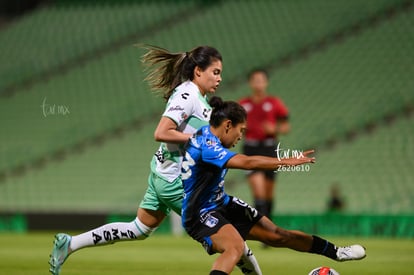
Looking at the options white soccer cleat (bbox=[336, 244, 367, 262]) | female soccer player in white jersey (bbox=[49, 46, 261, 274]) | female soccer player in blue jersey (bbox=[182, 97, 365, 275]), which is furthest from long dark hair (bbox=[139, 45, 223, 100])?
white soccer cleat (bbox=[336, 244, 367, 262])

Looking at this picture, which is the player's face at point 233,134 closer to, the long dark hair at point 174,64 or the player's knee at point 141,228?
the long dark hair at point 174,64

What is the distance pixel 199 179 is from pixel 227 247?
1.88 ft

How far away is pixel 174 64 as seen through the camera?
24.8ft

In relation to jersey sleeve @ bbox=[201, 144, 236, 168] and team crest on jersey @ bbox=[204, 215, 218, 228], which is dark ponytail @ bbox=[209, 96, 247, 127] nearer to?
jersey sleeve @ bbox=[201, 144, 236, 168]

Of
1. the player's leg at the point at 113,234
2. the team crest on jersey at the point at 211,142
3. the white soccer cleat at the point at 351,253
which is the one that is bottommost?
the white soccer cleat at the point at 351,253

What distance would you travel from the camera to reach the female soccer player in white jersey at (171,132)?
7012mm

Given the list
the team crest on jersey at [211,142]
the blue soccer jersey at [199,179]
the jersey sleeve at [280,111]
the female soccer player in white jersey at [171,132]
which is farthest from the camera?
the jersey sleeve at [280,111]

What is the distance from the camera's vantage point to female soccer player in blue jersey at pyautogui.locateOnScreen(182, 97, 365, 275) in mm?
6219

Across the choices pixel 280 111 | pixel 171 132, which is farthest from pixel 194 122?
pixel 280 111

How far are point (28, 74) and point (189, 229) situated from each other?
16891mm

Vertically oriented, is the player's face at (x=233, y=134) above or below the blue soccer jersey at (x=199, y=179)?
above

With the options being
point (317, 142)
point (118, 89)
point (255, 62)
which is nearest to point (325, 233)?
point (317, 142)

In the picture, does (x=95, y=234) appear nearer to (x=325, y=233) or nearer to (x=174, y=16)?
(x=325, y=233)

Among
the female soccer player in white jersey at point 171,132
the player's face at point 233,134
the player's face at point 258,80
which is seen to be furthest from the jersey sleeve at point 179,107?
the player's face at point 258,80
